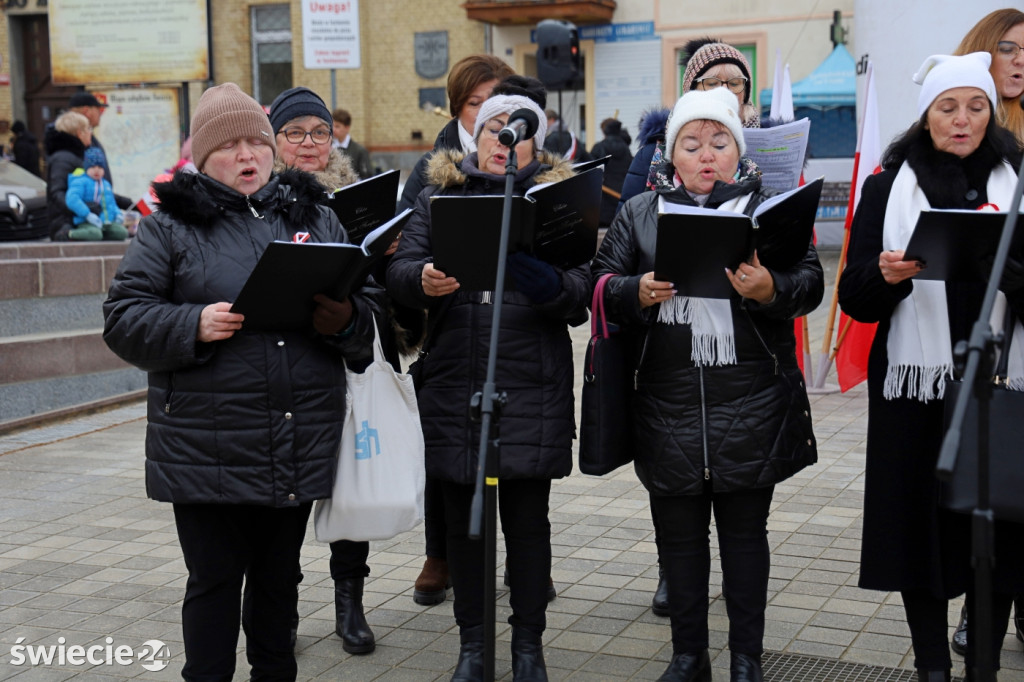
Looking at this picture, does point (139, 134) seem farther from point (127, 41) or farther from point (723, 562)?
point (723, 562)

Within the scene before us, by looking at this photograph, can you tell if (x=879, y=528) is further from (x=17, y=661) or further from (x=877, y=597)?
(x=17, y=661)

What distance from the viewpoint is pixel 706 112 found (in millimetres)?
4004

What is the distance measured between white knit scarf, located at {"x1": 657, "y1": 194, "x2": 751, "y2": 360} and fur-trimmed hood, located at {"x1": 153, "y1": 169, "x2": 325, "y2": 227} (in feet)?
3.53

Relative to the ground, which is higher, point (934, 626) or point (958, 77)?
point (958, 77)

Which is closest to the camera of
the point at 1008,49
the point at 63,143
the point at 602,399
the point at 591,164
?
the point at 602,399

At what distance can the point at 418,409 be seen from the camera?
4.11m

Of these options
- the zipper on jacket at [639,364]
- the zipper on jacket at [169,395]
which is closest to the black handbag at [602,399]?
the zipper on jacket at [639,364]

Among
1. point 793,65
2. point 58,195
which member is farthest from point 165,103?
point 58,195

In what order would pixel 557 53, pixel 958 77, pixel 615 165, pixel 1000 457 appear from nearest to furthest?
pixel 1000 457
pixel 958 77
pixel 615 165
pixel 557 53

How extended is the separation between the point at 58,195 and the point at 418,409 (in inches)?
346

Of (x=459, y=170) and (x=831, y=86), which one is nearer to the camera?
(x=459, y=170)

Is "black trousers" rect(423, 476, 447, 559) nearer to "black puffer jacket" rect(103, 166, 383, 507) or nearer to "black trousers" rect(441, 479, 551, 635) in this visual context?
"black trousers" rect(441, 479, 551, 635)

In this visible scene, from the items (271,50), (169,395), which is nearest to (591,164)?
(169,395)

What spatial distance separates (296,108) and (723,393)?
1879 millimetres
